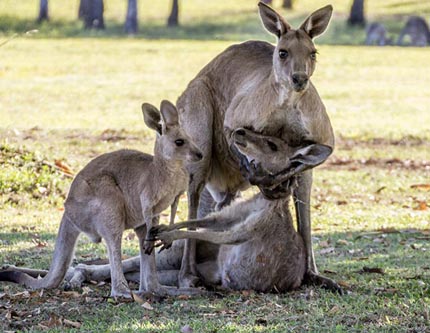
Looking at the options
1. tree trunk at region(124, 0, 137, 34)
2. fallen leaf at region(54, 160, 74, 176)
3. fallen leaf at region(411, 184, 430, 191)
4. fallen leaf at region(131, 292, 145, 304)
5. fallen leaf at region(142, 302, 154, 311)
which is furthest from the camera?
tree trunk at region(124, 0, 137, 34)

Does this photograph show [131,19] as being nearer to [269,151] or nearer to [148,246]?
[269,151]

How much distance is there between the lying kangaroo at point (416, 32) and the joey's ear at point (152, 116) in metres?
28.4

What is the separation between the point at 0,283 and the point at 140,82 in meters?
15.5

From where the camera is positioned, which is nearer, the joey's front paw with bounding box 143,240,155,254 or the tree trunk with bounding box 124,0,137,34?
the joey's front paw with bounding box 143,240,155,254

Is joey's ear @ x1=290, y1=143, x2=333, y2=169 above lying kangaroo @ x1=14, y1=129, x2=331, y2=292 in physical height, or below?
above

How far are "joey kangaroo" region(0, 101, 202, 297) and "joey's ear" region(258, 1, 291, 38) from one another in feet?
2.78

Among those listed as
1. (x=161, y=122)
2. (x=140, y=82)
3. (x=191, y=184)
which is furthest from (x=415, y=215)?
(x=140, y=82)

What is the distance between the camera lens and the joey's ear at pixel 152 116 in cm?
582

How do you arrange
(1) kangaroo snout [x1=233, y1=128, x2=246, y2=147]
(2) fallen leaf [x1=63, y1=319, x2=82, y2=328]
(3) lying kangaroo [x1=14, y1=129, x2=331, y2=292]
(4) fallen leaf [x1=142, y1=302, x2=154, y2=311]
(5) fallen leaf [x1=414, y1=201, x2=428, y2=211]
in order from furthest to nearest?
1. (5) fallen leaf [x1=414, y1=201, x2=428, y2=211]
2. (1) kangaroo snout [x1=233, y1=128, x2=246, y2=147]
3. (3) lying kangaroo [x1=14, y1=129, x2=331, y2=292]
4. (4) fallen leaf [x1=142, y1=302, x2=154, y2=311]
5. (2) fallen leaf [x1=63, y1=319, x2=82, y2=328]

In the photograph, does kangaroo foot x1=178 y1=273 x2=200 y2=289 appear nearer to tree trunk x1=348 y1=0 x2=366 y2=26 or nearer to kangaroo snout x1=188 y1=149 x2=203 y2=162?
kangaroo snout x1=188 y1=149 x2=203 y2=162

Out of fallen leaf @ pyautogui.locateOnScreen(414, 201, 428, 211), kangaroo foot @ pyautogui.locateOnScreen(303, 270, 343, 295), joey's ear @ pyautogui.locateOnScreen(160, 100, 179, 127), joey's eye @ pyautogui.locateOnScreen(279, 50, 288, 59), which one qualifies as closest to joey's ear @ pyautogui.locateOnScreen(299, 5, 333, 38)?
joey's eye @ pyautogui.locateOnScreen(279, 50, 288, 59)

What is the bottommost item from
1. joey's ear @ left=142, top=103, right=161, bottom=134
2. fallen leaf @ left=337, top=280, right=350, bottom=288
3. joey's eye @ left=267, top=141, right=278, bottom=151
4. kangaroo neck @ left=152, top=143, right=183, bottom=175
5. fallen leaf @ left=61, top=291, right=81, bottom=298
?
fallen leaf @ left=61, top=291, right=81, bottom=298

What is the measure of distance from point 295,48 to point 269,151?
2.24 feet

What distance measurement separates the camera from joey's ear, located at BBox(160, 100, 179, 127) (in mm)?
5887
